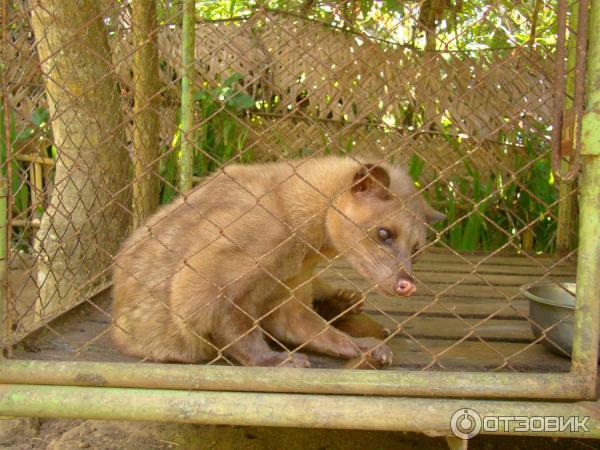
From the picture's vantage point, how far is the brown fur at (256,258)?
2.75 metres

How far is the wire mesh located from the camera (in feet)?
9.09

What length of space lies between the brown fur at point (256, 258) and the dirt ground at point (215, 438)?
0.56m

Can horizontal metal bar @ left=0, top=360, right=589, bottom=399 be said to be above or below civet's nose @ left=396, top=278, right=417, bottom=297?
below

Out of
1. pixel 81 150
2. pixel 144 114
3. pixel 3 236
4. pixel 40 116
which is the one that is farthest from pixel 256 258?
pixel 40 116

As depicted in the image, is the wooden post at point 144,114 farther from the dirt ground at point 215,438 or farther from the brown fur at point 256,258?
the dirt ground at point 215,438

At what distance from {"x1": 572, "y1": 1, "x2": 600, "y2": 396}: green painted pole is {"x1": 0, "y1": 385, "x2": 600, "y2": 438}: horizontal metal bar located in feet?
0.66

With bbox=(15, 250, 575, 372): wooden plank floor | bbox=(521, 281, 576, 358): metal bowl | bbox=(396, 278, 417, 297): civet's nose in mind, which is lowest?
bbox=(15, 250, 575, 372): wooden plank floor

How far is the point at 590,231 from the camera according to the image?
2.16 m

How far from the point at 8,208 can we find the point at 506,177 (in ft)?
18.5

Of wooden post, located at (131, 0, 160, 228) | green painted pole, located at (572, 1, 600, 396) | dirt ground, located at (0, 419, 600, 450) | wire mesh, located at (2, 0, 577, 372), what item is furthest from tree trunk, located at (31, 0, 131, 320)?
green painted pole, located at (572, 1, 600, 396)

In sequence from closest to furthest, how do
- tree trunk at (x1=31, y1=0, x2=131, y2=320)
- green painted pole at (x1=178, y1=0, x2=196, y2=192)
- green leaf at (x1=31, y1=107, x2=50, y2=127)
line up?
1. tree trunk at (x1=31, y1=0, x2=131, y2=320)
2. green painted pole at (x1=178, y1=0, x2=196, y2=192)
3. green leaf at (x1=31, y1=107, x2=50, y2=127)

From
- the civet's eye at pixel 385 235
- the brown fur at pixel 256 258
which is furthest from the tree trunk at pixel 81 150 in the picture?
the civet's eye at pixel 385 235

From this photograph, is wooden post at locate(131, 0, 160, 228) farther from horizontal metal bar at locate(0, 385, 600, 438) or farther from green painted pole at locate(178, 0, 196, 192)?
horizontal metal bar at locate(0, 385, 600, 438)

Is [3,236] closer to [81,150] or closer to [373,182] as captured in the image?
[373,182]
